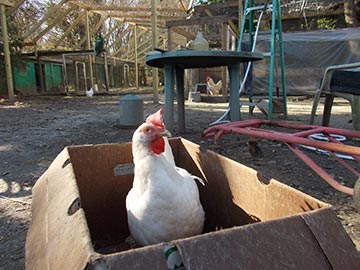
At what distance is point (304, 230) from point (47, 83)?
1487 cm

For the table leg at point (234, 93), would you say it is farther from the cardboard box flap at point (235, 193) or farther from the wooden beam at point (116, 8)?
the wooden beam at point (116, 8)

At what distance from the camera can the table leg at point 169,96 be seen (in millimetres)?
3596

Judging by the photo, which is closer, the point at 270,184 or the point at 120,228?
the point at 270,184

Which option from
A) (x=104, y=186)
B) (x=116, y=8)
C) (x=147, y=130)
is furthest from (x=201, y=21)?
(x=147, y=130)

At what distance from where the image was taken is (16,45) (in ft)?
35.5

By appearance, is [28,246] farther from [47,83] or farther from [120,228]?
[47,83]

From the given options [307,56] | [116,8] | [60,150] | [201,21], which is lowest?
[60,150]

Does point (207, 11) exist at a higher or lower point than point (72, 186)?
higher

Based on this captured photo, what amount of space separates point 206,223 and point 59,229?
3.32ft

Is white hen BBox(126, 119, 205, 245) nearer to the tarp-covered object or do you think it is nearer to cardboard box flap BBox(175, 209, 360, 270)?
cardboard box flap BBox(175, 209, 360, 270)

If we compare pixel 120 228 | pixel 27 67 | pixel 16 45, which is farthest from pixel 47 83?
pixel 120 228

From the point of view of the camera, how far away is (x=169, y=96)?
365 cm

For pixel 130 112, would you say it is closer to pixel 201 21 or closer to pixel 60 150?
pixel 60 150

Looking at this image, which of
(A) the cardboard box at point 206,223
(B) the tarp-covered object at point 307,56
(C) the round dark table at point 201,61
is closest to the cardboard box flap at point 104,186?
(A) the cardboard box at point 206,223
